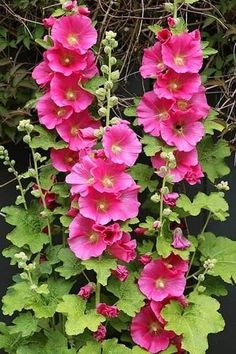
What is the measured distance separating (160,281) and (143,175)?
326mm

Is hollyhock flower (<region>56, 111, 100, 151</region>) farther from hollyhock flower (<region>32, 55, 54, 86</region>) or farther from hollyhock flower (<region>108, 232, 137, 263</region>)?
hollyhock flower (<region>108, 232, 137, 263</region>)

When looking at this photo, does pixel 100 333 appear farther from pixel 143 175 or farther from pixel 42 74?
pixel 42 74

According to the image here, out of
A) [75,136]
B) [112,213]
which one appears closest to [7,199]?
[75,136]

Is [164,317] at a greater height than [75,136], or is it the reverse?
[75,136]

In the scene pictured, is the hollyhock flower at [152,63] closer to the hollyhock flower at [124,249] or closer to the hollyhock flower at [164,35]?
the hollyhock flower at [164,35]

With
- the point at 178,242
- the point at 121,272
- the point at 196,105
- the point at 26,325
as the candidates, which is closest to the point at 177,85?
the point at 196,105

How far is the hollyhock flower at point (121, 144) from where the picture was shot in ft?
6.77

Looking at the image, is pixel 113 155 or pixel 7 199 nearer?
pixel 113 155

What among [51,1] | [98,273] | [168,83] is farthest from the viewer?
[51,1]

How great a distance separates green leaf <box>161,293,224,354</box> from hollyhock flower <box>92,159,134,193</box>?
0.36 meters

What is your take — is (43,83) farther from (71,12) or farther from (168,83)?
(168,83)

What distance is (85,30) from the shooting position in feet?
7.29

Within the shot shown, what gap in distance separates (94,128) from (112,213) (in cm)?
32

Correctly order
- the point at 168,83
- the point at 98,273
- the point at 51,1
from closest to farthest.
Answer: the point at 98,273
the point at 168,83
the point at 51,1
